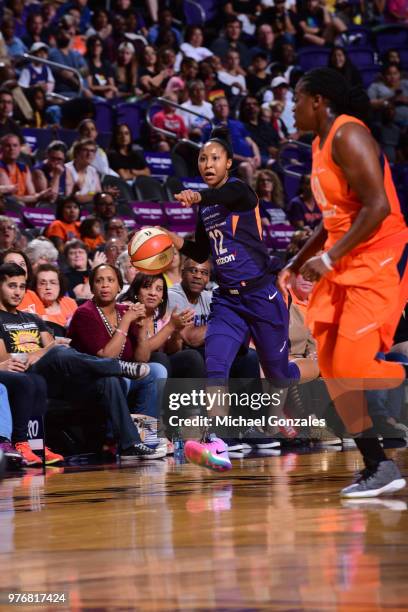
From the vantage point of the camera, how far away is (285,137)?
583 inches

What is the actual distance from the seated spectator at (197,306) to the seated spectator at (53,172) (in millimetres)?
2909

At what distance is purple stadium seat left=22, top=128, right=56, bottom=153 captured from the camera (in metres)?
11.5

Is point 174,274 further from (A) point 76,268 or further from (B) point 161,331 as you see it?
(B) point 161,331

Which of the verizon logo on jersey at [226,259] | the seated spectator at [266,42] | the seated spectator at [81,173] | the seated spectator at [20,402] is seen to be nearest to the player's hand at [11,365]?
the seated spectator at [20,402]

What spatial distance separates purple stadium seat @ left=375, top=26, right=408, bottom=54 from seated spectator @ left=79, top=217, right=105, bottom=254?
936cm

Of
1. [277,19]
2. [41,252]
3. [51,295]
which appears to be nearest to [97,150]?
[41,252]

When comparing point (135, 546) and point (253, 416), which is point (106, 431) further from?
point (135, 546)

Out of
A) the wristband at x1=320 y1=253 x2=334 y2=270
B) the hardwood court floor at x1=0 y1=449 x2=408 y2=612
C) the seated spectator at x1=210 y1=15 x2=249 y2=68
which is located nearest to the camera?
the hardwood court floor at x1=0 y1=449 x2=408 y2=612

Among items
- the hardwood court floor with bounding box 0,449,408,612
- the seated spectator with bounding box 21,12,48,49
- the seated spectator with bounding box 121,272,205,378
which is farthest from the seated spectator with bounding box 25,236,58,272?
the seated spectator with bounding box 21,12,48,49

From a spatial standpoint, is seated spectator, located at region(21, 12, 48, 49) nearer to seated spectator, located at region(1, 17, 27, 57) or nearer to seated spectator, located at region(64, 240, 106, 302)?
seated spectator, located at region(1, 17, 27, 57)

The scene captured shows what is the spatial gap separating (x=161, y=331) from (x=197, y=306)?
766 mm

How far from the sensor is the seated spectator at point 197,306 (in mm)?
7758

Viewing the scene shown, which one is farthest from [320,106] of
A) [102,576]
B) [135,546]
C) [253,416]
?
[253,416]

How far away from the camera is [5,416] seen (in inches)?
247
